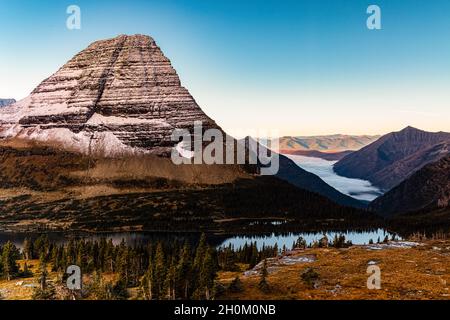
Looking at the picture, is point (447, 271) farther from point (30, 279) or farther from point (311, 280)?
point (30, 279)

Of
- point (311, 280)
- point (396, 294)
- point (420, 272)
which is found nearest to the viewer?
point (396, 294)
